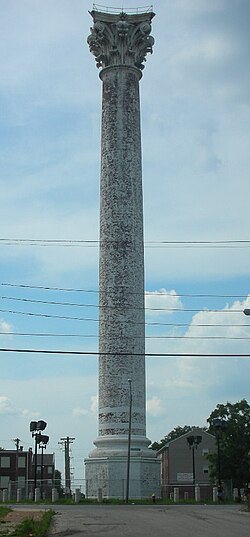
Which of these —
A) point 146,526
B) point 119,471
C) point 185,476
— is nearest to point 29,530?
point 146,526

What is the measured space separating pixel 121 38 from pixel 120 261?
17.0 meters

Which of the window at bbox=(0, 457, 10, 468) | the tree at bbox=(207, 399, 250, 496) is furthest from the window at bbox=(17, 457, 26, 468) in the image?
the tree at bbox=(207, 399, 250, 496)

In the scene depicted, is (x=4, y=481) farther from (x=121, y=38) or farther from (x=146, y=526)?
(x=146, y=526)

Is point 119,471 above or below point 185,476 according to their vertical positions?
above

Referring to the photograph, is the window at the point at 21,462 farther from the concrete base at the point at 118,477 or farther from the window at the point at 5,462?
the concrete base at the point at 118,477

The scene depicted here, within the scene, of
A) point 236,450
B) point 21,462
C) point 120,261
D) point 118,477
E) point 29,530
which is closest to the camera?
point 29,530

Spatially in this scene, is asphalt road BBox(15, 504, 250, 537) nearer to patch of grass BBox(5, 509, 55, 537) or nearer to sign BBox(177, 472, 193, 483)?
patch of grass BBox(5, 509, 55, 537)

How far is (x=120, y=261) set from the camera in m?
57.0

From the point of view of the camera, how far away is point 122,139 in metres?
59.1

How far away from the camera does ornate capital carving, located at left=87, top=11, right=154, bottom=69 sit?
61438 millimetres

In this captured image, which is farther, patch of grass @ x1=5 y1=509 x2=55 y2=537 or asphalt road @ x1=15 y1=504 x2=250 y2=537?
asphalt road @ x1=15 y1=504 x2=250 y2=537

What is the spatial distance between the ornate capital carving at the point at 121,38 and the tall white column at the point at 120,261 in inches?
2.9

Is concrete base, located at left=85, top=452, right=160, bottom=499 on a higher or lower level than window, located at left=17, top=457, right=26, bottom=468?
lower

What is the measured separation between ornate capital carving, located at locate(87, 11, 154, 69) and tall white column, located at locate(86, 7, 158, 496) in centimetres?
7
